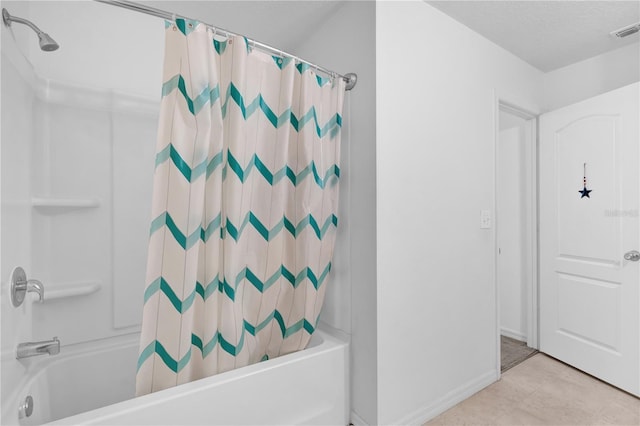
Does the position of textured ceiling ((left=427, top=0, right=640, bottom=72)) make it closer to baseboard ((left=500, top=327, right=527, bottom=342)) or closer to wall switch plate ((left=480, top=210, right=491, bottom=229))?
wall switch plate ((left=480, top=210, right=491, bottom=229))

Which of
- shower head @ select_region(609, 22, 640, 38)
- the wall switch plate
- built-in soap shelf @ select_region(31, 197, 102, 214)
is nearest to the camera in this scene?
built-in soap shelf @ select_region(31, 197, 102, 214)

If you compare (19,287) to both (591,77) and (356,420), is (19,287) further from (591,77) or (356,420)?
(591,77)

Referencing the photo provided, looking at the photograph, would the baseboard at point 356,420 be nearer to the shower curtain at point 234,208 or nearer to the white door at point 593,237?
the shower curtain at point 234,208

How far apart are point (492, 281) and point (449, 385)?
79cm

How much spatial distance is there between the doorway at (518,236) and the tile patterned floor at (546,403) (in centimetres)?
35

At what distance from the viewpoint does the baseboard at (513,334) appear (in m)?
3.02

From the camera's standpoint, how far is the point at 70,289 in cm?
171

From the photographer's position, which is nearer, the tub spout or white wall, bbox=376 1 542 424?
the tub spout

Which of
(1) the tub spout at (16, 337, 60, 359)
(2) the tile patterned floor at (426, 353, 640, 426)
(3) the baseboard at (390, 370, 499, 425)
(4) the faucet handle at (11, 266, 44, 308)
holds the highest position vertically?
(4) the faucet handle at (11, 266, 44, 308)

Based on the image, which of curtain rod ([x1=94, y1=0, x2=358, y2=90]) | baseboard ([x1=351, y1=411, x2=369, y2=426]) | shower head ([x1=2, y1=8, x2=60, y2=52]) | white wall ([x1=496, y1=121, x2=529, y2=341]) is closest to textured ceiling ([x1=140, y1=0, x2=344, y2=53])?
curtain rod ([x1=94, y1=0, x2=358, y2=90])

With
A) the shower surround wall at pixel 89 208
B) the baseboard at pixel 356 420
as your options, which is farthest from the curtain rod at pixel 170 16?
the baseboard at pixel 356 420

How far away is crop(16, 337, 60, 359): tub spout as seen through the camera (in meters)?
1.25

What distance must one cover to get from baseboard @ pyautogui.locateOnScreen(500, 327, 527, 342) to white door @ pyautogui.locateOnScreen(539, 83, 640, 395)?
252 mm

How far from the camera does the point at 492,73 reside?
2340 mm
